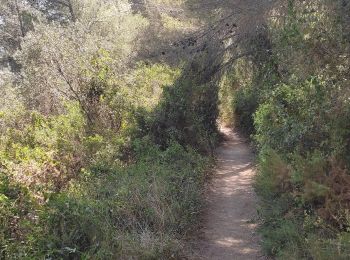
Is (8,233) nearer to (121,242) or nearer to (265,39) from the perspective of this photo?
(121,242)

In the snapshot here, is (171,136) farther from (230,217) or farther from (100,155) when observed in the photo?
(230,217)

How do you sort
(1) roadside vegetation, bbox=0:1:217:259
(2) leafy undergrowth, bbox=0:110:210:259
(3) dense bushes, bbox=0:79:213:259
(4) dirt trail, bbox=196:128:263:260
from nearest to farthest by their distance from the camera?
(2) leafy undergrowth, bbox=0:110:210:259 < (3) dense bushes, bbox=0:79:213:259 < (1) roadside vegetation, bbox=0:1:217:259 < (4) dirt trail, bbox=196:128:263:260

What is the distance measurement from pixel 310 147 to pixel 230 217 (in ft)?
9.64

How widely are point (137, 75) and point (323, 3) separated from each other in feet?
27.3

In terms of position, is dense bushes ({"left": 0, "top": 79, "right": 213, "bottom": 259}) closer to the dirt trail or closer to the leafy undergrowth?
the leafy undergrowth

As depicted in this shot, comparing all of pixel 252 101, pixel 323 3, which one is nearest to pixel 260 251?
pixel 323 3

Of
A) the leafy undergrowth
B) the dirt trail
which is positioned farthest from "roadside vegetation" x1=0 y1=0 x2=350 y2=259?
the dirt trail

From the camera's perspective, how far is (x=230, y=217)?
30.9 feet

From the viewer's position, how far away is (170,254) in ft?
22.2

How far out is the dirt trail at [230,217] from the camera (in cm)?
754

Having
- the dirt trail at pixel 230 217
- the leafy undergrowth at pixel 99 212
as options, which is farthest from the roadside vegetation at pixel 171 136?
the dirt trail at pixel 230 217

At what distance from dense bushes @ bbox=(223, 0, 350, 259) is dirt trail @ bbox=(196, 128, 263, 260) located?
716mm

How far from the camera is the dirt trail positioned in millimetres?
7544

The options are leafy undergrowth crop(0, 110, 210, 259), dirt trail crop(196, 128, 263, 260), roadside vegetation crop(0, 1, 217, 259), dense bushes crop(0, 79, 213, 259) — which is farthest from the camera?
dirt trail crop(196, 128, 263, 260)
